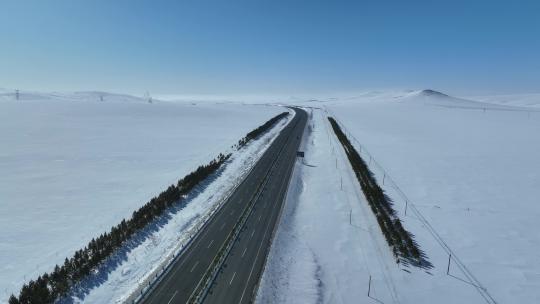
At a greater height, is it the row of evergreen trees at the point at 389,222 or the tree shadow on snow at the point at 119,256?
the row of evergreen trees at the point at 389,222

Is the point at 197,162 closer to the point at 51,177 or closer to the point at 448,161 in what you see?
the point at 51,177

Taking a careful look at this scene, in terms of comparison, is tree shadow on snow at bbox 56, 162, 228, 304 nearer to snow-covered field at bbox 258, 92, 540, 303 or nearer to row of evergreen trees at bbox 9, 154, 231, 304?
row of evergreen trees at bbox 9, 154, 231, 304

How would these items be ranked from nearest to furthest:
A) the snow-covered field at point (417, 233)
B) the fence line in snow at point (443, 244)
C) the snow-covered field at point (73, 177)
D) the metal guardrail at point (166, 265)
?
the metal guardrail at point (166, 265)
the fence line in snow at point (443, 244)
the snow-covered field at point (417, 233)
the snow-covered field at point (73, 177)

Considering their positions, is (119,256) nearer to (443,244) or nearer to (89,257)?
(89,257)

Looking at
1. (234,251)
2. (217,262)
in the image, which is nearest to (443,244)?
(234,251)

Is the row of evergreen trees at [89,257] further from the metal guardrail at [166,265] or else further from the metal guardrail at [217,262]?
the metal guardrail at [217,262]

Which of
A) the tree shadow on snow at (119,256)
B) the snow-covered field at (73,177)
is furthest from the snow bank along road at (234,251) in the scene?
the snow-covered field at (73,177)

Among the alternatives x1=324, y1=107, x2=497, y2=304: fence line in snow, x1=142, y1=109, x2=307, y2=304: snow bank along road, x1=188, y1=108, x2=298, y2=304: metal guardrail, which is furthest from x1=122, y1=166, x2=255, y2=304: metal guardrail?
x1=324, y1=107, x2=497, y2=304: fence line in snow
